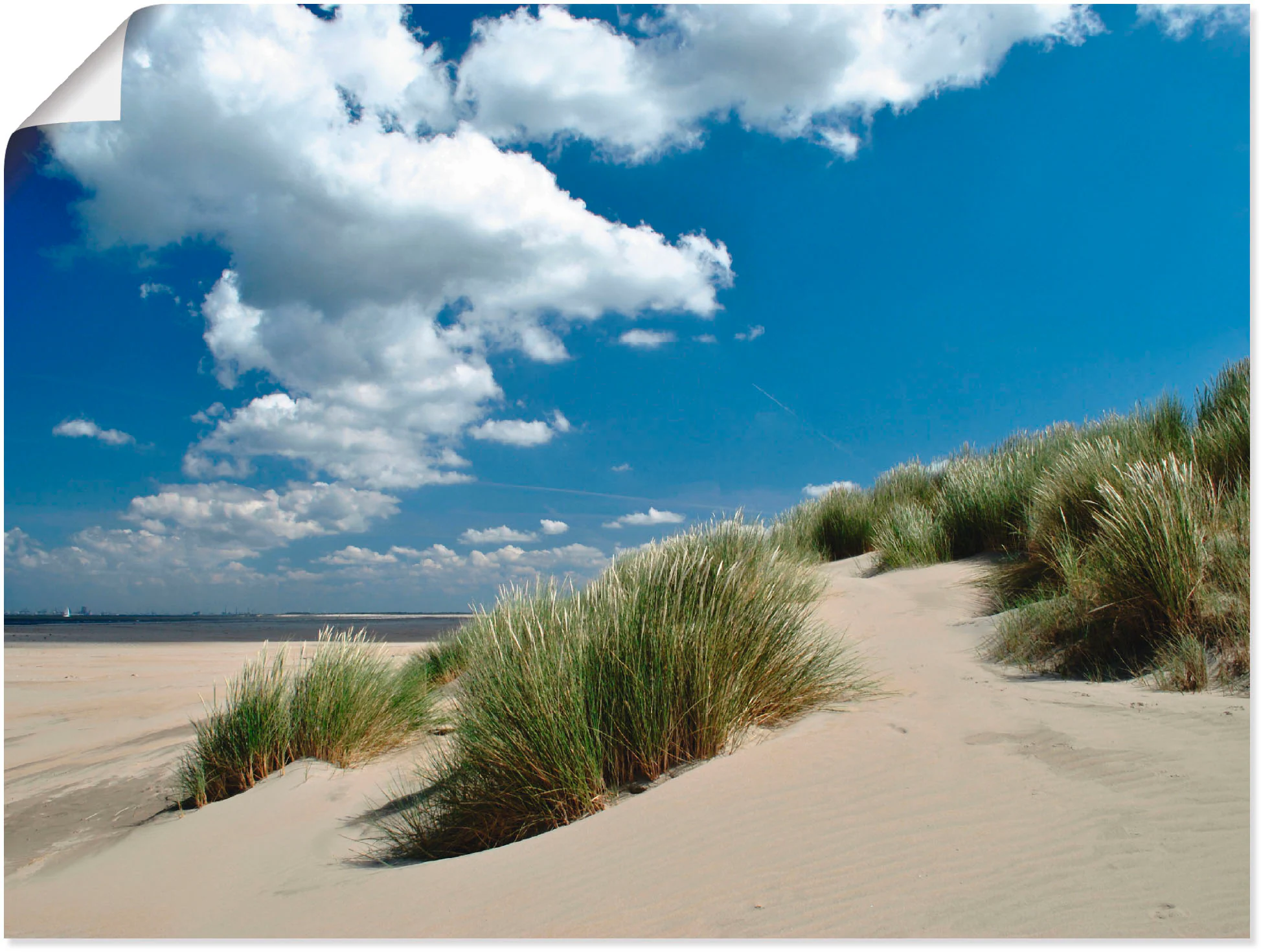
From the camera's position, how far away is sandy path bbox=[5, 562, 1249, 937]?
1.91 metres

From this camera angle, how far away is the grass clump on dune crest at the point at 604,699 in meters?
3.30

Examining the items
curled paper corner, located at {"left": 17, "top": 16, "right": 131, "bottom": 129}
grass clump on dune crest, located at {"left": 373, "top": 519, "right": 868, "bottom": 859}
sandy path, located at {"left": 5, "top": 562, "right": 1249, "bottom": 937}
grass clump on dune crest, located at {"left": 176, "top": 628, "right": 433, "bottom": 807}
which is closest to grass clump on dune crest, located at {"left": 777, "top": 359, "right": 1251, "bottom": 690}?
sandy path, located at {"left": 5, "top": 562, "right": 1249, "bottom": 937}

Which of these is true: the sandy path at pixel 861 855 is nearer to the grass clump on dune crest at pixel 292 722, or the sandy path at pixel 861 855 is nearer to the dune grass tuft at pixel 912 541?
the grass clump on dune crest at pixel 292 722

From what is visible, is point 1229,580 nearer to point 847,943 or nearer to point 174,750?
point 847,943

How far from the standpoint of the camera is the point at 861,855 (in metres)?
2.21

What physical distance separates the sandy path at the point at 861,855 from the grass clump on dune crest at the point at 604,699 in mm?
250

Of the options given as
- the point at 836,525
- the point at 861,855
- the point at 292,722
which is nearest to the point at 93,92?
the point at 861,855

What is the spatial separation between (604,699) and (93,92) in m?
3.27

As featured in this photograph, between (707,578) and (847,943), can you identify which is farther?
(707,578)

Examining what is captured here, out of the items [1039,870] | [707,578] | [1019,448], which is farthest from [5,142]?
[1019,448]

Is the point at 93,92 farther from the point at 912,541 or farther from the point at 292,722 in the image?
the point at 912,541

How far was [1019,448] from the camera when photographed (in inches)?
388

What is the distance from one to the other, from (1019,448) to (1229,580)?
20.3 ft

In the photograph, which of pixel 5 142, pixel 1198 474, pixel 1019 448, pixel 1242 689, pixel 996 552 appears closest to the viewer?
pixel 5 142
